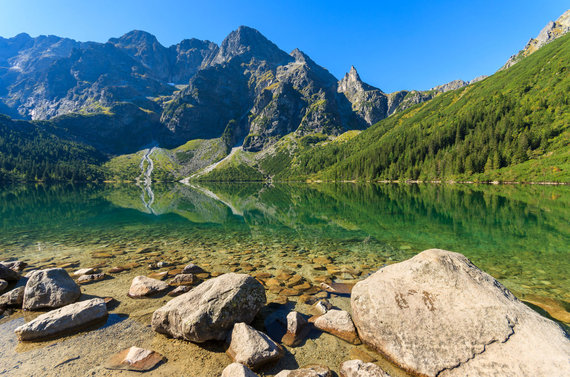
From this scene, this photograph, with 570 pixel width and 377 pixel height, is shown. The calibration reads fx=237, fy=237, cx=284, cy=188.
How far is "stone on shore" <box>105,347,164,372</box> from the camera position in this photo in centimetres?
679

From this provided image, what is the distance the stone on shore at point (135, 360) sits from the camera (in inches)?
267

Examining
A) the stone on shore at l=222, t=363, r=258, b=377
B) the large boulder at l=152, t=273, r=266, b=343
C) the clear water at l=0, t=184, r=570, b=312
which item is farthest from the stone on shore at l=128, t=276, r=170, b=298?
the stone on shore at l=222, t=363, r=258, b=377

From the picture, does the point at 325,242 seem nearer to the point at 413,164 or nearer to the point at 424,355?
the point at 424,355

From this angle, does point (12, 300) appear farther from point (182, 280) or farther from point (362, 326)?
point (362, 326)

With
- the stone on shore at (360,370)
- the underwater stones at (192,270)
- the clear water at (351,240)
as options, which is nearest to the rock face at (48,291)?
the underwater stones at (192,270)

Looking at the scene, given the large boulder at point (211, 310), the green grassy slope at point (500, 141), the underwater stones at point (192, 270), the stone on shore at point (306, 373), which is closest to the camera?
the stone on shore at point (306, 373)

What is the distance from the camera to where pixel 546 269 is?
1458 centimetres

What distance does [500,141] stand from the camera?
407ft

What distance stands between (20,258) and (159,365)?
20.4 metres

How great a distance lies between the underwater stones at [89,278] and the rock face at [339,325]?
12789mm

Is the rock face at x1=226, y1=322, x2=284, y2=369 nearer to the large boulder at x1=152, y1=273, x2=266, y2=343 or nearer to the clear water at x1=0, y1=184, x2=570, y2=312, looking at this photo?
the large boulder at x1=152, y1=273, x2=266, y2=343

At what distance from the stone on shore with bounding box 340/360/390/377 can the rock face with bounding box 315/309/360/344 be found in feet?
5.80

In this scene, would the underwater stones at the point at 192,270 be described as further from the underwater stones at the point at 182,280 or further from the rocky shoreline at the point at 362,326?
the rocky shoreline at the point at 362,326

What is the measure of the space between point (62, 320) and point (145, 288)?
339cm
